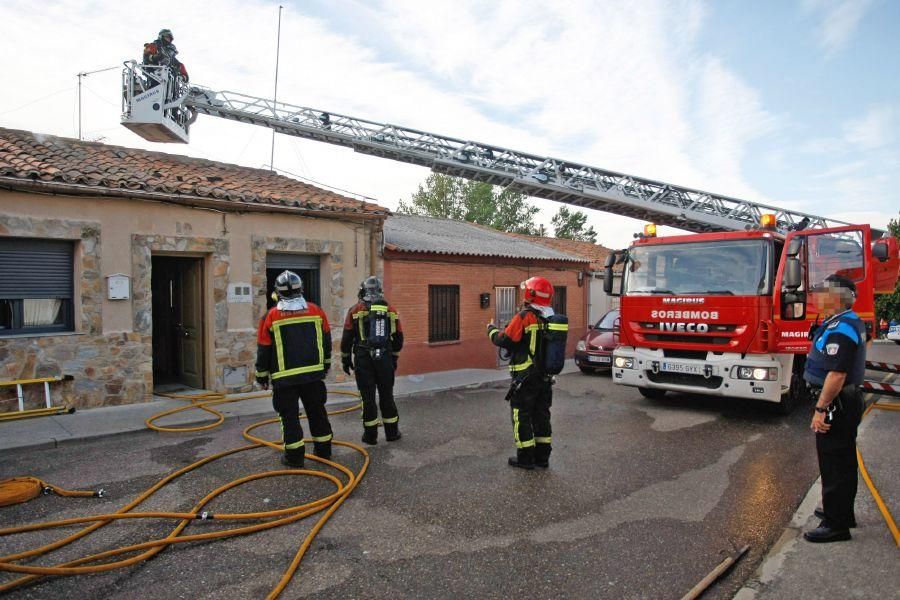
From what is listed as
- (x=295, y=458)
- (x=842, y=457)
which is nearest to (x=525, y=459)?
(x=295, y=458)

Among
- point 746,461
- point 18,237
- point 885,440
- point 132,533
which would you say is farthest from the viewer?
point 18,237

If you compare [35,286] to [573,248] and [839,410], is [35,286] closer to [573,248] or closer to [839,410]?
[839,410]

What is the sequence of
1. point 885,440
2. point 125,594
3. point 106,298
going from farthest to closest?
1. point 106,298
2. point 885,440
3. point 125,594

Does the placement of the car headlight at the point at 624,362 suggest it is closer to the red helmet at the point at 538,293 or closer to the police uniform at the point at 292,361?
the red helmet at the point at 538,293

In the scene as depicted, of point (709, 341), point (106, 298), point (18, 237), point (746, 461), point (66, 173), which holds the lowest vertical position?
point (746, 461)

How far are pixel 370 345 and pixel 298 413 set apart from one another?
115cm

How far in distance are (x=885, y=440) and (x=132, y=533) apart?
764cm

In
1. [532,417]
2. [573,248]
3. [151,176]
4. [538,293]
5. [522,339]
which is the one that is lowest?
[532,417]

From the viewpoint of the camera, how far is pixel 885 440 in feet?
21.2

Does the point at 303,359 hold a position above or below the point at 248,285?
below

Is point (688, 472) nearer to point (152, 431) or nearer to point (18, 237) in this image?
point (152, 431)

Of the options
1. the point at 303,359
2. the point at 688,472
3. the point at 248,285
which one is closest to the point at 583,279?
the point at 248,285

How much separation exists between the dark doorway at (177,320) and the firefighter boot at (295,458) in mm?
4769

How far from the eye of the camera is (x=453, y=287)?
41.3 ft
